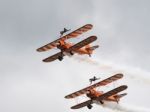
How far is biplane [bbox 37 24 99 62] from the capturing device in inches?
4899

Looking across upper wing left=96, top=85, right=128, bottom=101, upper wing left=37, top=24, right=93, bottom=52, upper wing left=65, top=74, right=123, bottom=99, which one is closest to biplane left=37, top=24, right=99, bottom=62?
upper wing left=37, top=24, right=93, bottom=52

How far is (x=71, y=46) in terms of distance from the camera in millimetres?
125688

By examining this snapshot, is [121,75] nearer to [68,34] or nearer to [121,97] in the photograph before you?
[121,97]

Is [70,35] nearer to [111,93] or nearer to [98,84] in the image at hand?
[98,84]

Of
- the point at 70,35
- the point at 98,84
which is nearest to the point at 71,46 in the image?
the point at 70,35

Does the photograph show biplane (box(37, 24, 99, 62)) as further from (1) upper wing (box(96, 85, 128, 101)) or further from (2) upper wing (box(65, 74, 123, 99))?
(1) upper wing (box(96, 85, 128, 101))

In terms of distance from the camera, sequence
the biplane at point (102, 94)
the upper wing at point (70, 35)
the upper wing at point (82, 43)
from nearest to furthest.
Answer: the upper wing at point (82, 43)
the biplane at point (102, 94)
the upper wing at point (70, 35)

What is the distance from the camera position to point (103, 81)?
131 meters

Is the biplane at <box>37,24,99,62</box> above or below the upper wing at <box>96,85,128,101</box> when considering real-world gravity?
above

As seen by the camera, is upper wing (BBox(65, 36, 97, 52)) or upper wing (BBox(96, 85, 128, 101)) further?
upper wing (BBox(65, 36, 97, 52))

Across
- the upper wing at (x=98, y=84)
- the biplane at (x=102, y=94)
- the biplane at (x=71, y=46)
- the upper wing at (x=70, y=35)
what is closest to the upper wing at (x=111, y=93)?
the biplane at (x=102, y=94)

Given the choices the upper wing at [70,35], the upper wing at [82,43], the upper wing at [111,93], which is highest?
the upper wing at [70,35]

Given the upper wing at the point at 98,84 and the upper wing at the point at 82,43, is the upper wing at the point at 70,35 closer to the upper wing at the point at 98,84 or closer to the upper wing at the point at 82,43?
the upper wing at the point at 82,43

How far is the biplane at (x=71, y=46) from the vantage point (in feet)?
408
